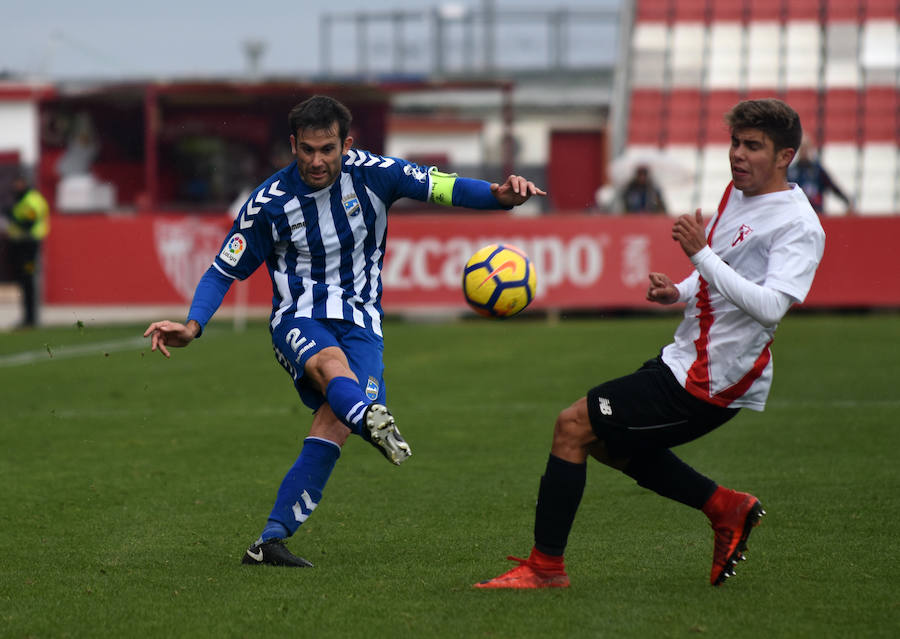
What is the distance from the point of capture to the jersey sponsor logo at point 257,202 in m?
5.55

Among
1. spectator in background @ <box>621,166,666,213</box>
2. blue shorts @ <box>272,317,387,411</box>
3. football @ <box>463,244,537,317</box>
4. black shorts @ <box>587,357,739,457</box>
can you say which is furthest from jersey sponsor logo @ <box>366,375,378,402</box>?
spectator in background @ <box>621,166,666,213</box>

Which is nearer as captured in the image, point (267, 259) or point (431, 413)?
point (267, 259)

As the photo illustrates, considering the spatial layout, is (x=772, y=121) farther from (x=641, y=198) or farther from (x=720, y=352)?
(x=641, y=198)

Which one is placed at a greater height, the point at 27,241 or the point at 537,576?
the point at 27,241

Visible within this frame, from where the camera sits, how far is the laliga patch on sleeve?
5.59 m

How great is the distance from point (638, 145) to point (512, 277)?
23.1 m

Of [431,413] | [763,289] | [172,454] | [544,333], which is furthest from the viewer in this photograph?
[544,333]

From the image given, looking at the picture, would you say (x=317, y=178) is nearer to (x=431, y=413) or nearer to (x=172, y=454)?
(x=172, y=454)

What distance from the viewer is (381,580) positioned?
202 inches

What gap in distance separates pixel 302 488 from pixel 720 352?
187cm

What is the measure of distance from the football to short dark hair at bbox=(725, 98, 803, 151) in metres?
1.21

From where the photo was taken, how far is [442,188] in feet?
18.4

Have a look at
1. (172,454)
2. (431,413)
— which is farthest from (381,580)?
(431,413)

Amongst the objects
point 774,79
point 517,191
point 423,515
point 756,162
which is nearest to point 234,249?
point 517,191
